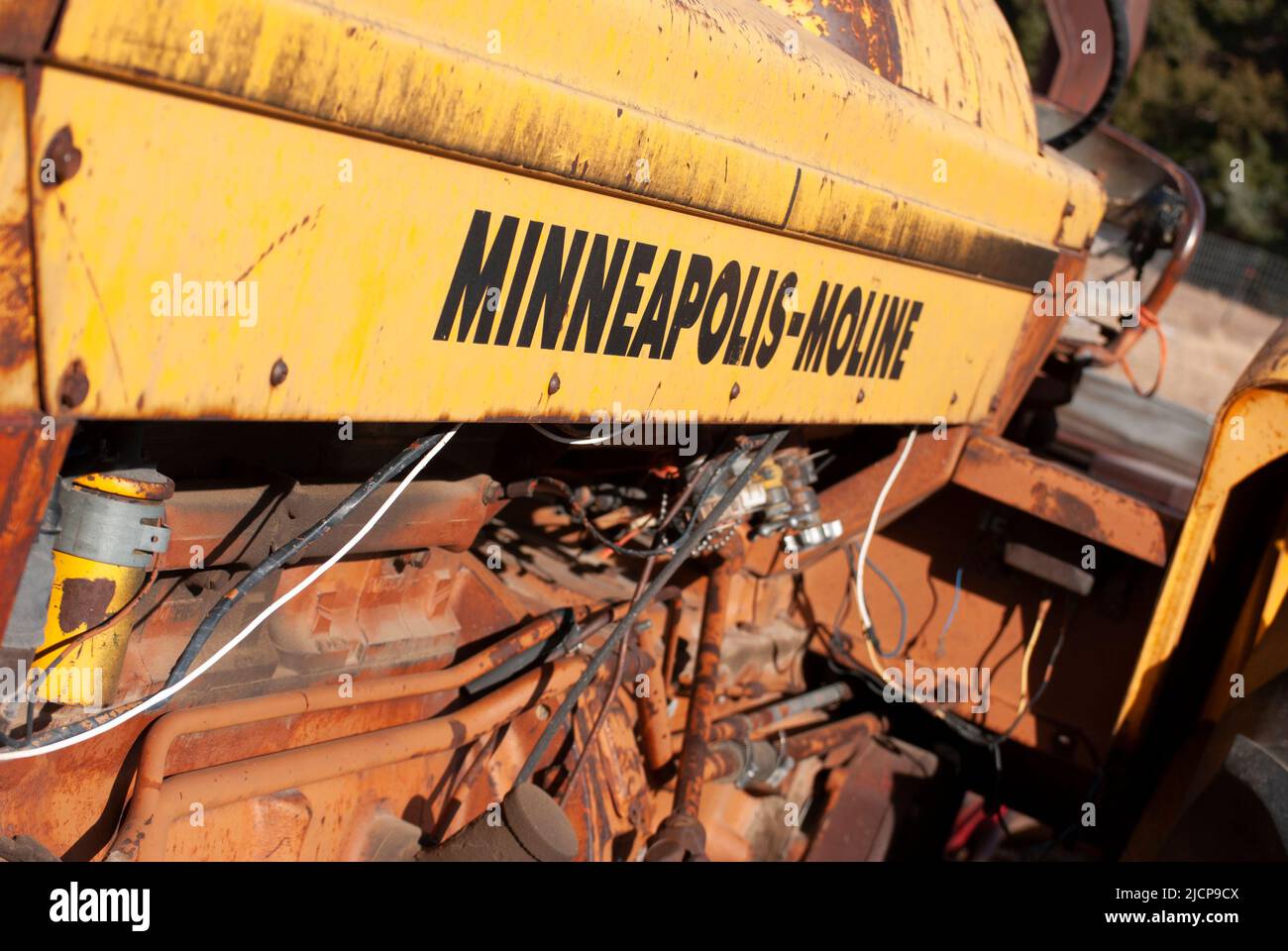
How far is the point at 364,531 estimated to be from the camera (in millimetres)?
2279

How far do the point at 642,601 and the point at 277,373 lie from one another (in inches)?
52.3

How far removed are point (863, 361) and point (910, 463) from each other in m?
0.76

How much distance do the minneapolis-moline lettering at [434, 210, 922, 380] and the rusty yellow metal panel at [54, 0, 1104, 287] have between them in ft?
0.33

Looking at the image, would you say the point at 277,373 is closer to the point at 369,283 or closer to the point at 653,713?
the point at 369,283

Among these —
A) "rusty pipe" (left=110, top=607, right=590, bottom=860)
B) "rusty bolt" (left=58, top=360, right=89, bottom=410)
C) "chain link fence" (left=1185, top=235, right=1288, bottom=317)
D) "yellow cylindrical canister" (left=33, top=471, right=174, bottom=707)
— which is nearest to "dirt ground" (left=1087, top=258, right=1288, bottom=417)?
"chain link fence" (left=1185, top=235, right=1288, bottom=317)

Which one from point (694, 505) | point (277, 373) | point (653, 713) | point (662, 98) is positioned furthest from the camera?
point (653, 713)

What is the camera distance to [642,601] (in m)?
2.81

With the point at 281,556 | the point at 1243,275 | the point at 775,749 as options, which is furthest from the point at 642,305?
the point at 1243,275

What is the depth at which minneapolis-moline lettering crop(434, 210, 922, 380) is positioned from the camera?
72.9 inches

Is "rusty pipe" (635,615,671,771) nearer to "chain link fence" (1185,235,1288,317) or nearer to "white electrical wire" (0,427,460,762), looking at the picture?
"white electrical wire" (0,427,460,762)

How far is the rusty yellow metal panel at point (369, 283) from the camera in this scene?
1390mm
